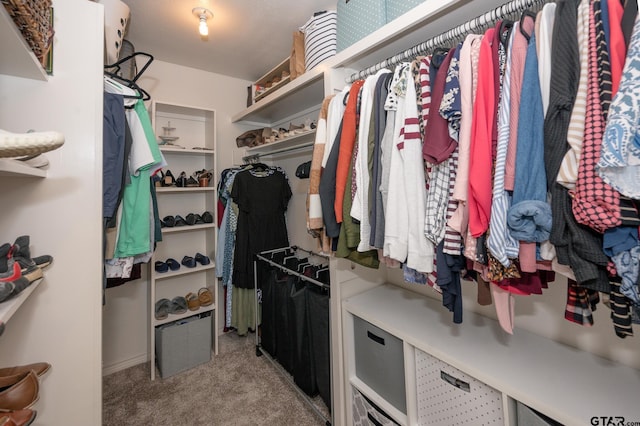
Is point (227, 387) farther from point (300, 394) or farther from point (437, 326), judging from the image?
point (437, 326)

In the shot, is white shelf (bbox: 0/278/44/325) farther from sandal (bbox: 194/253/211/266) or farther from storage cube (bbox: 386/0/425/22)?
sandal (bbox: 194/253/211/266)

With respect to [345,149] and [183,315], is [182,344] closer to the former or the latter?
[183,315]

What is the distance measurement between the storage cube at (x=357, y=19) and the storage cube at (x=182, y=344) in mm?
2177

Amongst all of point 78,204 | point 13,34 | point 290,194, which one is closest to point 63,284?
point 78,204

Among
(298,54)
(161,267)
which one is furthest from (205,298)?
(298,54)

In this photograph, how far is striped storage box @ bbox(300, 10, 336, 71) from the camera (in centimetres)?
152

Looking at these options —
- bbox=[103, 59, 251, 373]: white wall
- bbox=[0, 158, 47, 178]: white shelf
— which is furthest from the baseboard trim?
bbox=[0, 158, 47, 178]: white shelf

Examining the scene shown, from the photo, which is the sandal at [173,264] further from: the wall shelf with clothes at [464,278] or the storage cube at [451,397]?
the storage cube at [451,397]

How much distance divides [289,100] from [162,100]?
113 cm

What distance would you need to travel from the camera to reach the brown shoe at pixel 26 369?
76 cm

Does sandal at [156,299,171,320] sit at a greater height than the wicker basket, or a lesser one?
lesser

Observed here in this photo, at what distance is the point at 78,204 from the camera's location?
0.89 meters

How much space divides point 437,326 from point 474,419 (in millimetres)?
330

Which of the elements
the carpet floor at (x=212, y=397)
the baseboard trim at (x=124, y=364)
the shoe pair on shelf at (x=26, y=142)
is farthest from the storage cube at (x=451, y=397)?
the baseboard trim at (x=124, y=364)
